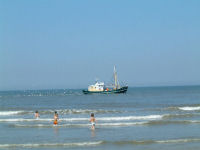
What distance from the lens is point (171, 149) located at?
17.6 meters

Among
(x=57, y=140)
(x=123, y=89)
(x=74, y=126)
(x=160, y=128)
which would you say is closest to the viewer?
(x=57, y=140)

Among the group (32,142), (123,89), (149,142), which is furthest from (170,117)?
(123,89)

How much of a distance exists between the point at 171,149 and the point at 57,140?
7.04 metres

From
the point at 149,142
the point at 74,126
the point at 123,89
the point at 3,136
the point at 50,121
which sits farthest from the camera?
the point at 123,89

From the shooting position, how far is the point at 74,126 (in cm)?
2650

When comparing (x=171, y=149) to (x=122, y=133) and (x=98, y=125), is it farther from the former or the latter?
(x=98, y=125)

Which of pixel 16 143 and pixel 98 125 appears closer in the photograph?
pixel 16 143

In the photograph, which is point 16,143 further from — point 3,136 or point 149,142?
point 149,142

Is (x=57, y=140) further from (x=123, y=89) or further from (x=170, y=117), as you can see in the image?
(x=123, y=89)

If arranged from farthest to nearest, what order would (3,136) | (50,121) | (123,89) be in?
1. (123,89)
2. (50,121)
3. (3,136)

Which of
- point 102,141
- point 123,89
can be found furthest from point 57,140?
point 123,89

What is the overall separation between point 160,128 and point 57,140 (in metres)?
7.89

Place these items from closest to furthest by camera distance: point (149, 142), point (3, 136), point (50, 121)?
point (149, 142), point (3, 136), point (50, 121)

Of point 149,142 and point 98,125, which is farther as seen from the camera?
point 98,125
